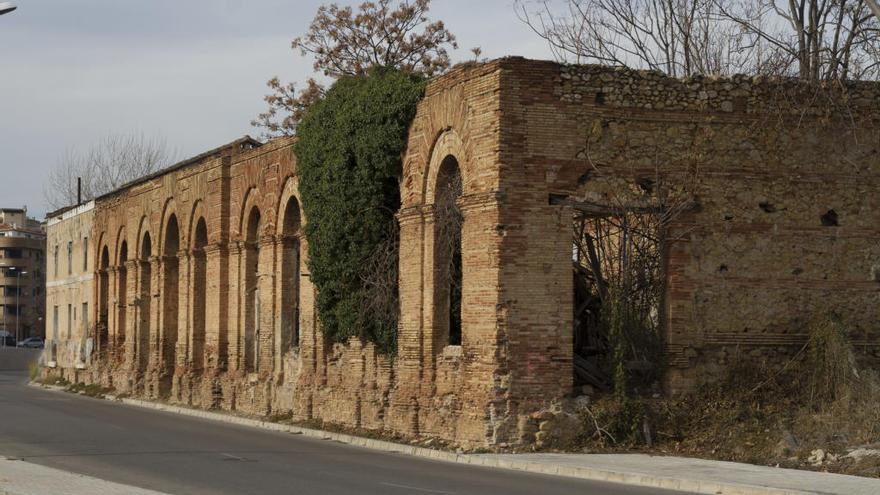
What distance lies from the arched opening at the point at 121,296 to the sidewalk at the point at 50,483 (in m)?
31.1

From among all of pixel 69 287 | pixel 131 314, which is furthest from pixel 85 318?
pixel 131 314

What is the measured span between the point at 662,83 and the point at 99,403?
24.0 metres

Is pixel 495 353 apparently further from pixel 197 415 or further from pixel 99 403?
pixel 99 403

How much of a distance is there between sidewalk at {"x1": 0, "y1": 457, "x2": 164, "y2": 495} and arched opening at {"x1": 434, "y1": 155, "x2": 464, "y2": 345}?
8.79 meters

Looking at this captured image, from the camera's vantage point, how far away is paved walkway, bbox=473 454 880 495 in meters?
16.5

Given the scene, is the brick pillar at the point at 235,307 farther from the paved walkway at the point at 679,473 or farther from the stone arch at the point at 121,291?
the paved walkway at the point at 679,473

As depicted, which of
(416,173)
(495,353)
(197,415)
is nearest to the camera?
(495,353)

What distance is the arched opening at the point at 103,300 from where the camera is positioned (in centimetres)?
5181

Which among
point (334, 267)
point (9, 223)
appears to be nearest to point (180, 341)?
point (334, 267)

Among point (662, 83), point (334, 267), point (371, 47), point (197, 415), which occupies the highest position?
point (371, 47)

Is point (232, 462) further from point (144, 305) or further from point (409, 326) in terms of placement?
point (144, 305)

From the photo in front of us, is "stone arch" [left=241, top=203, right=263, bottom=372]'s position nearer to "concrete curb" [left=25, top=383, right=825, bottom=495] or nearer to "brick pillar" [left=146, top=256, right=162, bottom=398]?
"concrete curb" [left=25, top=383, right=825, bottom=495]

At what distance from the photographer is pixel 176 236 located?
43.5 m

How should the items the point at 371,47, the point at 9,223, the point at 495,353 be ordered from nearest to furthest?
the point at 495,353 < the point at 371,47 < the point at 9,223
